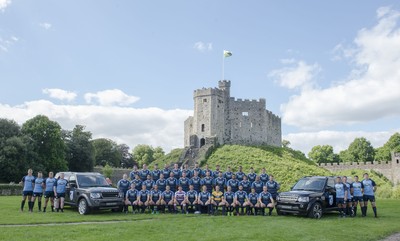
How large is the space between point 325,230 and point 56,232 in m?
8.55

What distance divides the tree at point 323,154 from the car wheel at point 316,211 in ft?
298

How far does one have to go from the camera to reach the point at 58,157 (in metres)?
57.5

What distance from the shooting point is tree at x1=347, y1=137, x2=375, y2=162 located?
314 feet

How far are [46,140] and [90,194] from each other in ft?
140

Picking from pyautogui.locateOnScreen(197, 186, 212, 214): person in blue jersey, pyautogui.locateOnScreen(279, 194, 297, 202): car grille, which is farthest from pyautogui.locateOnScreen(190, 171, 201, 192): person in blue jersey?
pyautogui.locateOnScreen(279, 194, 297, 202): car grille

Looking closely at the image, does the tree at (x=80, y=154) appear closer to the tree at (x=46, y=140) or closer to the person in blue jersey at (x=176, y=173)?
the tree at (x=46, y=140)

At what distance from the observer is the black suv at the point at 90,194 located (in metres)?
17.9

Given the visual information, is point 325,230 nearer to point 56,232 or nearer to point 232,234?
point 232,234

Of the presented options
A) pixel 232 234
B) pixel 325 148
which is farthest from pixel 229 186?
pixel 325 148

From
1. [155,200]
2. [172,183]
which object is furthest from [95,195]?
[172,183]

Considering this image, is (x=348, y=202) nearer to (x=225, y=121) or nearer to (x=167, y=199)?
(x=167, y=199)

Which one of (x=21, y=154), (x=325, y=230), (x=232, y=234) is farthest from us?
(x=21, y=154)

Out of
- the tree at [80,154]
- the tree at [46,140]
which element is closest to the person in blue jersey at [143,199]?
the tree at [46,140]

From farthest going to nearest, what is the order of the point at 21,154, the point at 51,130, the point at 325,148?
the point at 325,148 < the point at 51,130 < the point at 21,154
